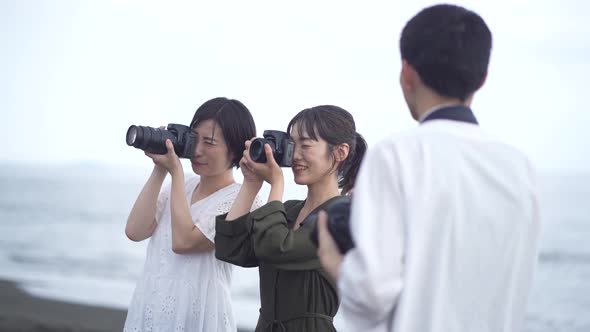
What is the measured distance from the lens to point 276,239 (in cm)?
216

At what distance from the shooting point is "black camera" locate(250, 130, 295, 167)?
2.38m

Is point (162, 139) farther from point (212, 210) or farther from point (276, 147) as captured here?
point (276, 147)

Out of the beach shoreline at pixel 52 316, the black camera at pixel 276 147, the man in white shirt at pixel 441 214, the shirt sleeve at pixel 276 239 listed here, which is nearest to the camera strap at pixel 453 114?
the man in white shirt at pixel 441 214

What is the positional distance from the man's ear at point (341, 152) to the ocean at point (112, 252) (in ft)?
2.40

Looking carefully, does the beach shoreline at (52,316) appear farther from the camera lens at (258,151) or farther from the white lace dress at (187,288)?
the camera lens at (258,151)

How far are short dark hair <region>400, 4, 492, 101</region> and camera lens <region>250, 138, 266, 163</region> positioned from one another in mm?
920

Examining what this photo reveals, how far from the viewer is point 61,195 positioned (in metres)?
24.4

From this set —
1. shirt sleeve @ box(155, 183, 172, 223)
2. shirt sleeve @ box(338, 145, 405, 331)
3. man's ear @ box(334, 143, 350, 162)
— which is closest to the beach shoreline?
shirt sleeve @ box(155, 183, 172, 223)

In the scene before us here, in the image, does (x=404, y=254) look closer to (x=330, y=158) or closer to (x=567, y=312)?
(x=330, y=158)

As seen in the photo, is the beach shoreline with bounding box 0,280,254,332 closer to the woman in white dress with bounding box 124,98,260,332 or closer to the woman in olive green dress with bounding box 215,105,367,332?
the woman in white dress with bounding box 124,98,260,332

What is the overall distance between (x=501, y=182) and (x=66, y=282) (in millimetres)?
8292

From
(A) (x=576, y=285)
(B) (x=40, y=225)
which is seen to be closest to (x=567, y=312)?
(A) (x=576, y=285)

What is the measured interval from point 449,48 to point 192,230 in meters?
1.36

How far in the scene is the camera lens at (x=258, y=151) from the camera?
93.8 inches
